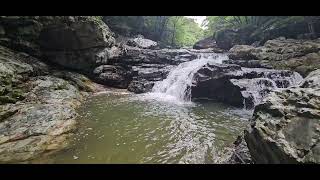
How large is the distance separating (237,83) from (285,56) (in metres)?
6.82

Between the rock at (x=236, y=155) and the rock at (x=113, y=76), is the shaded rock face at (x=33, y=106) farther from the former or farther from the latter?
the rock at (x=236, y=155)

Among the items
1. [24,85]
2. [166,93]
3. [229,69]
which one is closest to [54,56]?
[24,85]

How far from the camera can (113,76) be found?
19156 mm

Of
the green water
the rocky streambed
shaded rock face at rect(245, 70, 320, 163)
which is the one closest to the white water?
the rocky streambed

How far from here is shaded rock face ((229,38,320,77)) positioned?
17077 millimetres

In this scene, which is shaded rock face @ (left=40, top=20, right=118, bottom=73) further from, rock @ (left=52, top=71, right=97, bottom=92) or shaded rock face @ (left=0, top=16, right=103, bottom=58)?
rock @ (left=52, top=71, right=97, bottom=92)

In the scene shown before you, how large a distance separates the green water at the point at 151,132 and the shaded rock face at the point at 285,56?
6.55 m

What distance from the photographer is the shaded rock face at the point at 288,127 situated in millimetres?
4656

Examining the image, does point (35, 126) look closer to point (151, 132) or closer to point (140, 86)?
point (151, 132)

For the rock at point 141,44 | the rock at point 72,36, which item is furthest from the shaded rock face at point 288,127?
the rock at point 141,44

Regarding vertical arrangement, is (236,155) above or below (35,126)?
below

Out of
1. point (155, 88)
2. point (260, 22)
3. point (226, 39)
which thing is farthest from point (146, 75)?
point (260, 22)

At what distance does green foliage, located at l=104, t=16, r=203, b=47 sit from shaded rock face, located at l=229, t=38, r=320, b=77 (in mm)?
16185
